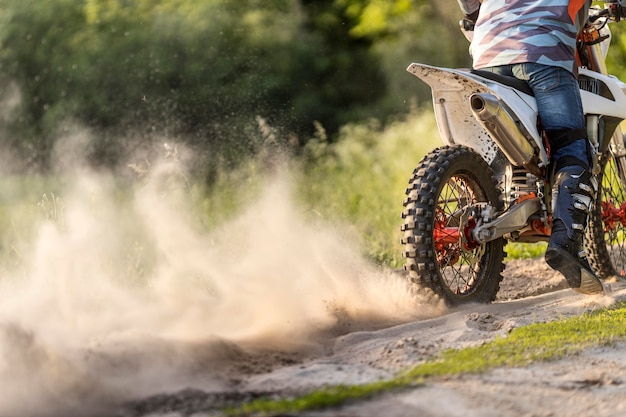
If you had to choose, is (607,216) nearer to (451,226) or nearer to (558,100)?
(558,100)

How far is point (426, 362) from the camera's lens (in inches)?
161

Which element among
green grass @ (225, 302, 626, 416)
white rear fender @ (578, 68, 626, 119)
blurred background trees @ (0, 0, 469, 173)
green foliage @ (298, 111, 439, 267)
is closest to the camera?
green grass @ (225, 302, 626, 416)

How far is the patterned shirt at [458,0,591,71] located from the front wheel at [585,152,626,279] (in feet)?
3.65

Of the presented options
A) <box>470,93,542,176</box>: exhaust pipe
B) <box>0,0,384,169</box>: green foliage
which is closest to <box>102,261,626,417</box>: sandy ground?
<box>470,93,542,176</box>: exhaust pipe

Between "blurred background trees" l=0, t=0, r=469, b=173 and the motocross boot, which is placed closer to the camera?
the motocross boot

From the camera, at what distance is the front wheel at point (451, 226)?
5383mm

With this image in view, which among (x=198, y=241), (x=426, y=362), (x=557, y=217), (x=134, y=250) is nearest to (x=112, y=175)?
(x=134, y=250)

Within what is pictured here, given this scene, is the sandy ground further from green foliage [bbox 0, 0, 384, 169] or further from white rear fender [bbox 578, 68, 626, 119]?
green foliage [bbox 0, 0, 384, 169]

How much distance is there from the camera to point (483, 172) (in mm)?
5785

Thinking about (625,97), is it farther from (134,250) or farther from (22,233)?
(22,233)

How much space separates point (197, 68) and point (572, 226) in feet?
24.3

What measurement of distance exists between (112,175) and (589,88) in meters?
6.54

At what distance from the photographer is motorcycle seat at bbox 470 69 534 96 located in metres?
5.52

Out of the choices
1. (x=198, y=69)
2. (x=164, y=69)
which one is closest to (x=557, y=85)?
(x=198, y=69)
